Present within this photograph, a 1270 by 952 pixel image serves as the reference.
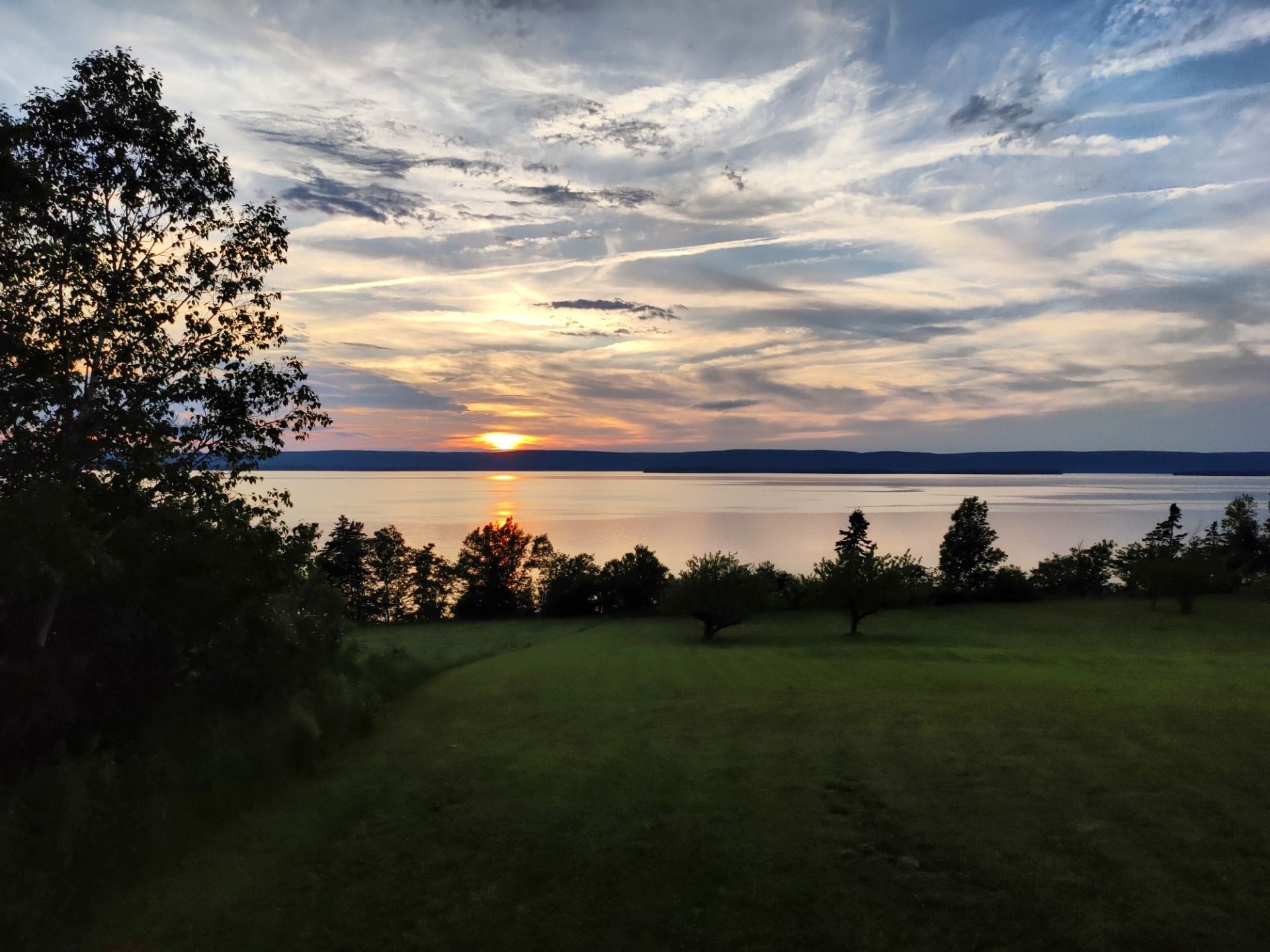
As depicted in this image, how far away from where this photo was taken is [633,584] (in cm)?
7762

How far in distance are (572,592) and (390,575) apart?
25939 millimetres

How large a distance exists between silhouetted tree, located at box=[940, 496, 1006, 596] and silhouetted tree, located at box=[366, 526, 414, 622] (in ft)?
202

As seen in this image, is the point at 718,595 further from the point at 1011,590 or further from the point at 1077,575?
the point at 1077,575

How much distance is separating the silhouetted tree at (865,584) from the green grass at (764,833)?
27.2m

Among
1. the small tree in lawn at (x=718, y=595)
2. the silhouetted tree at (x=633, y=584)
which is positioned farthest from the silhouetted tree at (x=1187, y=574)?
the silhouetted tree at (x=633, y=584)

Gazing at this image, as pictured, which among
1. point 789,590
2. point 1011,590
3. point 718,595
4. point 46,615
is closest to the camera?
point 46,615

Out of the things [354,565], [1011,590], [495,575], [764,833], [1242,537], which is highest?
[764,833]

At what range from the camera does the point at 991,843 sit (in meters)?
12.5

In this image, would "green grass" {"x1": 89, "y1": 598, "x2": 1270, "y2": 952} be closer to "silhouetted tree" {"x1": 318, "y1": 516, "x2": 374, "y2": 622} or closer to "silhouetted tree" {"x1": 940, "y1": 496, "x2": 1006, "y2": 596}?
"silhouetted tree" {"x1": 940, "y1": 496, "x2": 1006, "y2": 596}

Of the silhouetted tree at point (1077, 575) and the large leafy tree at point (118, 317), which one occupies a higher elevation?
Result: the large leafy tree at point (118, 317)

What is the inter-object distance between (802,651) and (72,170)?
3962 cm

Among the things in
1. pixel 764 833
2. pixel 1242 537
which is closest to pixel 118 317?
pixel 764 833

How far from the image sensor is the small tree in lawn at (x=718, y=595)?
5356cm

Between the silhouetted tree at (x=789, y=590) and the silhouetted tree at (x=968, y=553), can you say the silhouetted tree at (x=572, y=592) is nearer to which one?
the silhouetted tree at (x=789, y=590)
